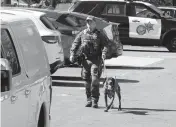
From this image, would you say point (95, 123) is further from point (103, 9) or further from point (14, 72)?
point (103, 9)

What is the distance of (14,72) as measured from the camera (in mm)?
5703

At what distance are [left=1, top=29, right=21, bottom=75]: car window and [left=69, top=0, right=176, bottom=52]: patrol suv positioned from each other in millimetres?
18846

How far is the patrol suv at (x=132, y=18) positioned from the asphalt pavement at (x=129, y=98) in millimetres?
3307

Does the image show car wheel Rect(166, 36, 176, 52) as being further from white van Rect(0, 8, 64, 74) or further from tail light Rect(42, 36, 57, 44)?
tail light Rect(42, 36, 57, 44)

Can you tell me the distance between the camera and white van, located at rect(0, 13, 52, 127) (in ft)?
17.6

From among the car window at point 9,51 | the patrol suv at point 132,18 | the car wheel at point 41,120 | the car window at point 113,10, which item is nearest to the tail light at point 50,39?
the car wheel at point 41,120

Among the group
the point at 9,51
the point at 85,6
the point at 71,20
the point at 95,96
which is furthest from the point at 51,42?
the point at 85,6

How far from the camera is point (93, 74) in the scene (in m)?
11.8

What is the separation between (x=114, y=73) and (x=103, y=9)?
23.7 ft

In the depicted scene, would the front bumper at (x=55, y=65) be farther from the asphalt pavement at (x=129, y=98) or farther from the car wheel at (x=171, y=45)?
the car wheel at (x=171, y=45)

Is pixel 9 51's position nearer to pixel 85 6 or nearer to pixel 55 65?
pixel 55 65

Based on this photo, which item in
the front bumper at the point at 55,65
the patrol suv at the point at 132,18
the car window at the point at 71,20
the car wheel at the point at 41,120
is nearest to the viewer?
the car wheel at the point at 41,120

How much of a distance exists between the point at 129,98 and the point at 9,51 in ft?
24.9

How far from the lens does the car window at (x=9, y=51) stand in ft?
18.5
